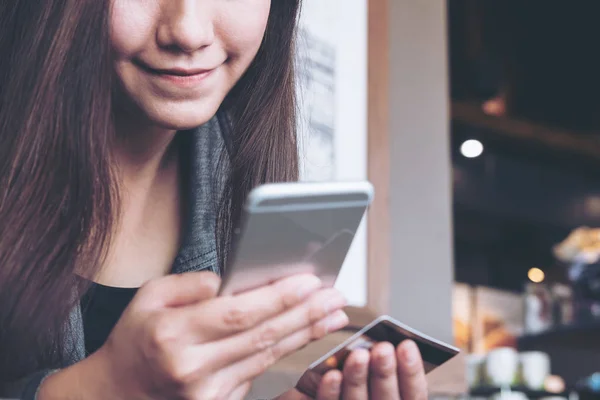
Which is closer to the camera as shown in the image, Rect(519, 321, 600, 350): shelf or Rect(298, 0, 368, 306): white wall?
Rect(298, 0, 368, 306): white wall

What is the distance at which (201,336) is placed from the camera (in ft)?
1.51

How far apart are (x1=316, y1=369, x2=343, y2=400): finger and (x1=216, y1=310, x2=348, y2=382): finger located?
0.37 ft

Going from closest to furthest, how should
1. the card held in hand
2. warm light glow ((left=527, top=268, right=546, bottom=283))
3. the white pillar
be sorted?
the card held in hand, the white pillar, warm light glow ((left=527, top=268, right=546, bottom=283))

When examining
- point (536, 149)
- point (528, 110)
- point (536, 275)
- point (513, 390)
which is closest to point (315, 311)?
point (513, 390)

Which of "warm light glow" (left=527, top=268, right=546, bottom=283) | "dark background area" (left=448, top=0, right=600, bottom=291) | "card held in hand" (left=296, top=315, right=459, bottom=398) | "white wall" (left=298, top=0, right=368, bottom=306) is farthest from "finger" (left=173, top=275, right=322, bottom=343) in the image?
"warm light glow" (left=527, top=268, right=546, bottom=283)

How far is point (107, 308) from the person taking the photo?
686 mm

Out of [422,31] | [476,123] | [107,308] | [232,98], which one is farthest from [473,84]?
[107,308]

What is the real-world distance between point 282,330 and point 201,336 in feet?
0.18

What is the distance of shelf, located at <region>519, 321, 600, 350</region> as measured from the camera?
8.59 feet

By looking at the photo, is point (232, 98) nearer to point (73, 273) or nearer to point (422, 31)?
point (73, 273)

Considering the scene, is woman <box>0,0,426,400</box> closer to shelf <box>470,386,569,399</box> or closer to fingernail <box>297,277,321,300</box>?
fingernail <box>297,277,321,300</box>

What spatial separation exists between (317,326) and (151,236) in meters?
0.30

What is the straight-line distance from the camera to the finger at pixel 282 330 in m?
0.47

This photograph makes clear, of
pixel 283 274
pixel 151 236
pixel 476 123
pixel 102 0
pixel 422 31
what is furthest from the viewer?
pixel 476 123
